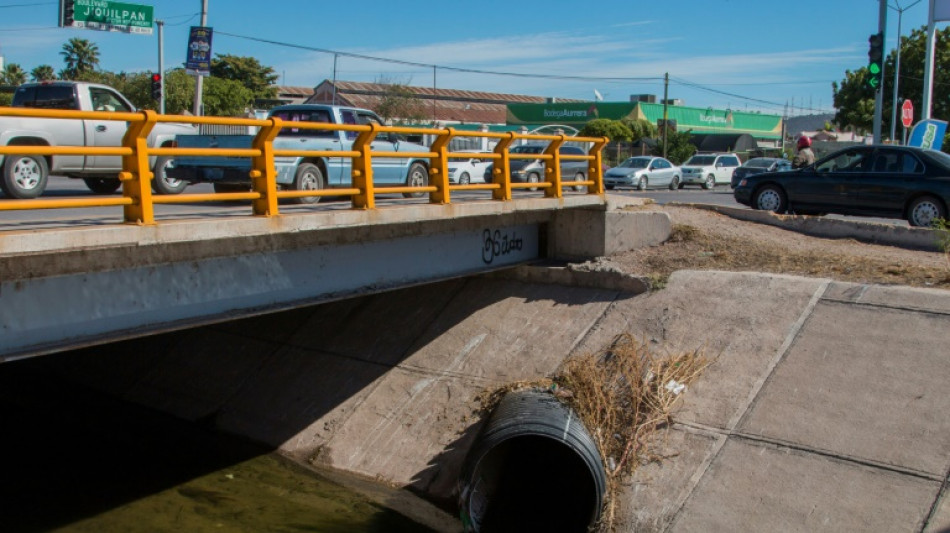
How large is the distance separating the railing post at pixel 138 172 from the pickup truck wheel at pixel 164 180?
19.4 feet

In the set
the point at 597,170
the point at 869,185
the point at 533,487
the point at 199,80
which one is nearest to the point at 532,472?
the point at 533,487

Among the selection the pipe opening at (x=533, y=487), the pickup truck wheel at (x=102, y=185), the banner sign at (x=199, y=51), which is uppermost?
the banner sign at (x=199, y=51)

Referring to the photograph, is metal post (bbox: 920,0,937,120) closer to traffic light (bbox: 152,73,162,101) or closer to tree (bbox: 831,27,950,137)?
traffic light (bbox: 152,73,162,101)

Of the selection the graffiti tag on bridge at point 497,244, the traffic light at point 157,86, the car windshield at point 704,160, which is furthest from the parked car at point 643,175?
the graffiti tag on bridge at point 497,244

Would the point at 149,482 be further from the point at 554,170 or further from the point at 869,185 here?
the point at 869,185

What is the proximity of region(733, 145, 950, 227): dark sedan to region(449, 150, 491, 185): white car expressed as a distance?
469 inches

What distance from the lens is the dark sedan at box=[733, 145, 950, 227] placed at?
15.0 metres

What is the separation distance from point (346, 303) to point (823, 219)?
24.3 ft

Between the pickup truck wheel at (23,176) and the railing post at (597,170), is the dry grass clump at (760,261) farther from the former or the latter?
the pickup truck wheel at (23,176)

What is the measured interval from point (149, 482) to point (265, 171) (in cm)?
423

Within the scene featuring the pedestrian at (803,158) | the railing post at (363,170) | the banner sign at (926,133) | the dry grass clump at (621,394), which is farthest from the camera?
the banner sign at (926,133)

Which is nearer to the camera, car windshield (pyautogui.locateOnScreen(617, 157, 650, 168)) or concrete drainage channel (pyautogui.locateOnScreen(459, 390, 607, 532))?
concrete drainage channel (pyautogui.locateOnScreen(459, 390, 607, 532))

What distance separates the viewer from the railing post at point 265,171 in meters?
8.30

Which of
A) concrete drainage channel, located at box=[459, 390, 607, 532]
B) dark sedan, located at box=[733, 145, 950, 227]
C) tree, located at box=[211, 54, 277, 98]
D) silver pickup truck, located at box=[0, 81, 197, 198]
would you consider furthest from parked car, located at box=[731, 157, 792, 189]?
tree, located at box=[211, 54, 277, 98]
